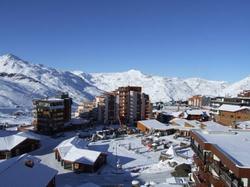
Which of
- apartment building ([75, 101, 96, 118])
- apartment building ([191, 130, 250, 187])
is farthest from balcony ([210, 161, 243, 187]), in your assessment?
apartment building ([75, 101, 96, 118])

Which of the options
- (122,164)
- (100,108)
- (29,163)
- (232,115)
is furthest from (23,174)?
(100,108)

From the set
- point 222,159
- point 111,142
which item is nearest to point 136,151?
point 111,142

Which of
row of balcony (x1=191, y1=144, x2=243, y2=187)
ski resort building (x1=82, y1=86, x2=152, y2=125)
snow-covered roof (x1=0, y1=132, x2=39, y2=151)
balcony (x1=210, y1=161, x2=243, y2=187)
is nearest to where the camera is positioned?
balcony (x1=210, y1=161, x2=243, y2=187)

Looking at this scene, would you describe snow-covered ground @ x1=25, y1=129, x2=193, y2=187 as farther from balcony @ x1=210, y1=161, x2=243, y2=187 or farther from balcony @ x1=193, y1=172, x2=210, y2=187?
balcony @ x1=210, y1=161, x2=243, y2=187

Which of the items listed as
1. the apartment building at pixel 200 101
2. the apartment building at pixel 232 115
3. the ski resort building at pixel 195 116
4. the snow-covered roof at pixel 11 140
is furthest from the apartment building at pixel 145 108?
the apartment building at pixel 200 101

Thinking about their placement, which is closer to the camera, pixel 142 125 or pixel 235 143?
pixel 235 143

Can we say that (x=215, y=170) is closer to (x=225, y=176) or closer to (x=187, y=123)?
(x=225, y=176)

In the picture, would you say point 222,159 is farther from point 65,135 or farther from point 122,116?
point 122,116
